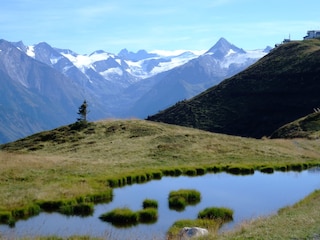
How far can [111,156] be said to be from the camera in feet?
216

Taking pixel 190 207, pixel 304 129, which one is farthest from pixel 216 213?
pixel 304 129

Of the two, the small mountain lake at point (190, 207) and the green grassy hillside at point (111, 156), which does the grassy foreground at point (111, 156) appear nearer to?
the green grassy hillside at point (111, 156)

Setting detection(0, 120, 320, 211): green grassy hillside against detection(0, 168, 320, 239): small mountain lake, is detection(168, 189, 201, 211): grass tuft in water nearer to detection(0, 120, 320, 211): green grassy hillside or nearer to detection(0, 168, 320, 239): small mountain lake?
detection(0, 168, 320, 239): small mountain lake

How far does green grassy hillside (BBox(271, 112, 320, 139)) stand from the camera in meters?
100

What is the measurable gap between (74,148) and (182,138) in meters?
19.3

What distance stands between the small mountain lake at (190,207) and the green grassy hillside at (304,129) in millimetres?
42304

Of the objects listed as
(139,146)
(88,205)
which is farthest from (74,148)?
(88,205)

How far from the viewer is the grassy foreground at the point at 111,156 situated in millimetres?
41031

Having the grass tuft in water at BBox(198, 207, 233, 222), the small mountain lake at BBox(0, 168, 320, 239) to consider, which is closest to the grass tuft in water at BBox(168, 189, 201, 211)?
the small mountain lake at BBox(0, 168, 320, 239)

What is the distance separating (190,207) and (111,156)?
100 ft

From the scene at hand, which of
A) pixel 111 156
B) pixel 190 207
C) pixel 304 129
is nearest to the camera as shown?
pixel 190 207

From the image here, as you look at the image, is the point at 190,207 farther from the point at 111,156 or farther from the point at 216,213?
the point at 111,156

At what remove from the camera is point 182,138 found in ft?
263

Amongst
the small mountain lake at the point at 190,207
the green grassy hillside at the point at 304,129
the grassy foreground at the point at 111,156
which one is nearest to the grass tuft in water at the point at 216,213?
the small mountain lake at the point at 190,207
